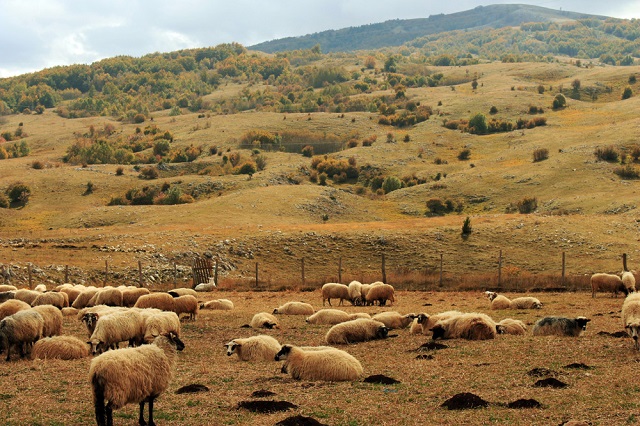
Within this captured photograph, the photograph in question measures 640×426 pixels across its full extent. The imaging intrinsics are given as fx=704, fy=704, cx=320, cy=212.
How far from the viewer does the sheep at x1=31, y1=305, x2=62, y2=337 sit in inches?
730

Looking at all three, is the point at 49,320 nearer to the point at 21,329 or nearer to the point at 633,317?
the point at 21,329

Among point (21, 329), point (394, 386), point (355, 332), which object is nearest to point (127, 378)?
point (394, 386)

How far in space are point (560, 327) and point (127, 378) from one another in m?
12.9

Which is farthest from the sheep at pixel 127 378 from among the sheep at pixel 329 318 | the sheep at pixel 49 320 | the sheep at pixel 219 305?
the sheep at pixel 219 305

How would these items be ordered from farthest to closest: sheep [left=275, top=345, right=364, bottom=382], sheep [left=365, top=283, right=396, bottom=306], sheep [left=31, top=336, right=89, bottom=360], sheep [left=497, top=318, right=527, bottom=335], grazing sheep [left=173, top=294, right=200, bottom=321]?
sheep [left=365, top=283, right=396, bottom=306] < grazing sheep [left=173, top=294, right=200, bottom=321] < sheep [left=497, top=318, right=527, bottom=335] < sheep [left=31, top=336, right=89, bottom=360] < sheep [left=275, top=345, right=364, bottom=382]

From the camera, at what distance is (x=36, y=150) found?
135000mm

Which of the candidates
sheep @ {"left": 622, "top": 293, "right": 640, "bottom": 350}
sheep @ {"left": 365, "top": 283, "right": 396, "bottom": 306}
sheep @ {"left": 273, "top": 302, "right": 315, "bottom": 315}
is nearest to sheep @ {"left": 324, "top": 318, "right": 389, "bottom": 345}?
sheep @ {"left": 622, "top": 293, "right": 640, "bottom": 350}

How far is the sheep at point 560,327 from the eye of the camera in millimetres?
19453

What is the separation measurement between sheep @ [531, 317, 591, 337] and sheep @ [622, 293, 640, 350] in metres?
1.45

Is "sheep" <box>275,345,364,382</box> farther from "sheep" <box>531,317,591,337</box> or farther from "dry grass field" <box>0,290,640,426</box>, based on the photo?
"sheep" <box>531,317,591,337</box>

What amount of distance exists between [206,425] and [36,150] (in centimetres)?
13522

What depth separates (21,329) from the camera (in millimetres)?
17016

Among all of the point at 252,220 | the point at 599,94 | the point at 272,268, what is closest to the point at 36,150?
the point at 252,220

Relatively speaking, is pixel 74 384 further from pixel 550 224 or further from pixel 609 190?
pixel 609 190
